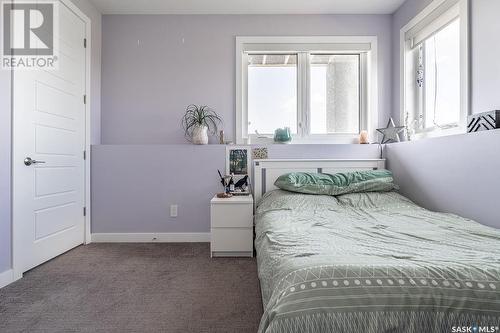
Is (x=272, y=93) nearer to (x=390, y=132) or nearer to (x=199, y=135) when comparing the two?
(x=199, y=135)

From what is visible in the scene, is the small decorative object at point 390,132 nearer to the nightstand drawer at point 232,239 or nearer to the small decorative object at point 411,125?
the small decorative object at point 411,125

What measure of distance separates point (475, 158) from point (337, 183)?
3.25 feet

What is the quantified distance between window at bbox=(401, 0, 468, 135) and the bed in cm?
125

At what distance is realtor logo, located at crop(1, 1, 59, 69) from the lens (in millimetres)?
1979

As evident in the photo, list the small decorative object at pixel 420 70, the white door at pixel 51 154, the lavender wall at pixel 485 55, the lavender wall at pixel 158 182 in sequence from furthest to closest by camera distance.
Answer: the lavender wall at pixel 158 182 < the small decorative object at pixel 420 70 < the white door at pixel 51 154 < the lavender wall at pixel 485 55

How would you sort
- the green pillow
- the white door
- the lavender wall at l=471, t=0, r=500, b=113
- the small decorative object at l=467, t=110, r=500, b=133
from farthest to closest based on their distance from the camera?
the green pillow < the white door < the lavender wall at l=471, t=0, r=500, b=113 < the small decorative object at l=467, t=110, r=500, b=133

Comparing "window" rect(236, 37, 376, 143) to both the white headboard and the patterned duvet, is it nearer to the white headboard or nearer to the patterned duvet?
the white headboard

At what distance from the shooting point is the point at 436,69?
8.30ft

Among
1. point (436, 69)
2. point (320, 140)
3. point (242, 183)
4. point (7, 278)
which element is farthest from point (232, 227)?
point (436, 69)

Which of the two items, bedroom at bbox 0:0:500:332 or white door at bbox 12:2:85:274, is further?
white door at bbox 12:2:85:274

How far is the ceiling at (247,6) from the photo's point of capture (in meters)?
2.86

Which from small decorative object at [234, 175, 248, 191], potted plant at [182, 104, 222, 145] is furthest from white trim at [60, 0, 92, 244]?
small decorative object at [234, 175, 248, 191]

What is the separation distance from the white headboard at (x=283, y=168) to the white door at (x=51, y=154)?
1833 mm

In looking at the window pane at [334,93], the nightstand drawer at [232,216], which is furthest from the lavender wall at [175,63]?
the nightstand drawer at [232,216]
